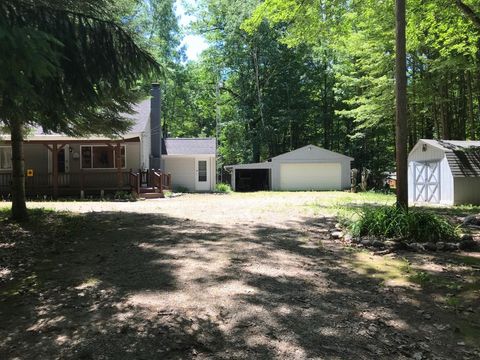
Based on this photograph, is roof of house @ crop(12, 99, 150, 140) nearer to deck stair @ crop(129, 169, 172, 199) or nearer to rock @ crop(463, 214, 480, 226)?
deck stair @ crop(129, 169, 172, 199)

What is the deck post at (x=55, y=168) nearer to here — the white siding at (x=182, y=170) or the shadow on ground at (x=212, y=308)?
the white siding at (x=182, y=170)

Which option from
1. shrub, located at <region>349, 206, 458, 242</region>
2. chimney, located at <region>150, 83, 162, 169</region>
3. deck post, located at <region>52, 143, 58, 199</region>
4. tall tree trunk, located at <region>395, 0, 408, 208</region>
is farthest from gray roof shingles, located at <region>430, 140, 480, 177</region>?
deck post, located at <region>52, 143, 58, 199</region>

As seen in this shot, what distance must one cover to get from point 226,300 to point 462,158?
54.2 ft

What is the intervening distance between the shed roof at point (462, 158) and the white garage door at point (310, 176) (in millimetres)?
12680

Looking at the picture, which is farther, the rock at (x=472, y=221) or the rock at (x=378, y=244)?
the rock at (x=472, y=221)

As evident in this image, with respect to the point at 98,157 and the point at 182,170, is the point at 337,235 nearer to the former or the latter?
the point at 98,157

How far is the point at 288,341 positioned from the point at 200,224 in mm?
6578

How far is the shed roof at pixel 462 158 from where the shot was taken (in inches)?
701

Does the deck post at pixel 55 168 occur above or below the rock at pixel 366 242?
above

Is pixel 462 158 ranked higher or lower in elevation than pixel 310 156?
lower

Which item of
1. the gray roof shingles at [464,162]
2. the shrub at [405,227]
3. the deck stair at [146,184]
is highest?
the gray roof shingles at [464,162]

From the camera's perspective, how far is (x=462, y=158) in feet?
60.2

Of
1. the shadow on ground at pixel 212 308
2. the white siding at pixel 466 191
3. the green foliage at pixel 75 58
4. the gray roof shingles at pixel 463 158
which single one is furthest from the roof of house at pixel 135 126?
the white siding at pixel 466 191

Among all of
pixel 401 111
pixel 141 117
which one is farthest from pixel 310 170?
pixel 401 111
